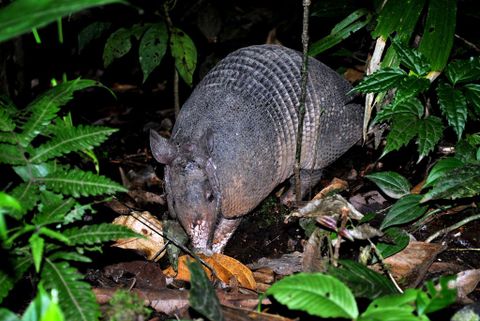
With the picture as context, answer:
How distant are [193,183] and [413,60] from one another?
192 centimetres

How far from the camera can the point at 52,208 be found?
8.82ft

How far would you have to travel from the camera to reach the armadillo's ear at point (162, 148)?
460 cm

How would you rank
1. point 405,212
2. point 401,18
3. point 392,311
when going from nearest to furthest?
point 392,311 < point 405,212 < point 401,18

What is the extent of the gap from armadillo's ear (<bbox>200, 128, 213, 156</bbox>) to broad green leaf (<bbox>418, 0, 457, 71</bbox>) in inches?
69.3

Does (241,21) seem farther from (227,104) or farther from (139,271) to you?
(139,271)

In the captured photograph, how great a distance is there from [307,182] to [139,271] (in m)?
2.20

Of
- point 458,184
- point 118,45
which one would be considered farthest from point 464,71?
point 118,45

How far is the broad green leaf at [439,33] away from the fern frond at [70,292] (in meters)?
2.67

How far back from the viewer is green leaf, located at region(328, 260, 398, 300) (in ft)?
8.61

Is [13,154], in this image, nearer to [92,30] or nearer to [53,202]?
[53,202]

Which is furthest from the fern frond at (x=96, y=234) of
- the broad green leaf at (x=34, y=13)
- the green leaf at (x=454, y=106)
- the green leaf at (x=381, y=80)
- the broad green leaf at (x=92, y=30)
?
the broad green leaf at (x=92, y=30)

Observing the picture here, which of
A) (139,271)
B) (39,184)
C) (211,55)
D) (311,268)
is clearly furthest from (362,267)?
(211,55)

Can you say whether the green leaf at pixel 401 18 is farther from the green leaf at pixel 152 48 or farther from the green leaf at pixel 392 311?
the green leaf at pixel 392 311

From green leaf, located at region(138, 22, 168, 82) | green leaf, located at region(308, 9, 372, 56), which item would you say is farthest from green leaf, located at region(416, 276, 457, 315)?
green leaf, located at region(138, 22, 168, 82)
